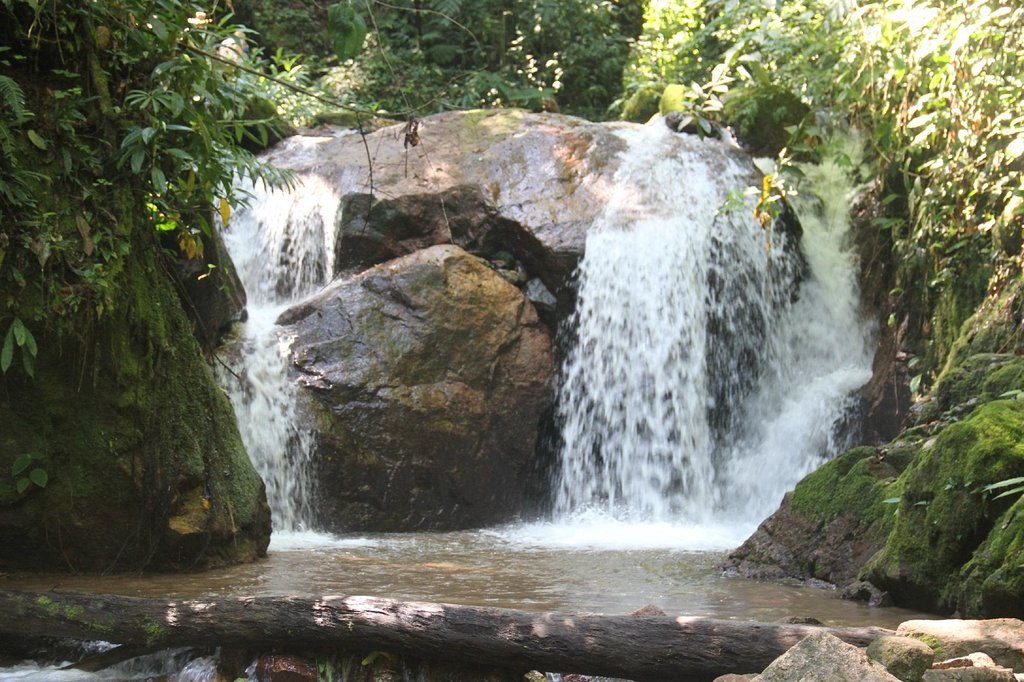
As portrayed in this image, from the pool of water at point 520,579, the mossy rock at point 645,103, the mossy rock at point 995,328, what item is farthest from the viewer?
the mossy rock at point 645,103

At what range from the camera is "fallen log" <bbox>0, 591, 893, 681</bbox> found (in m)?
3.40

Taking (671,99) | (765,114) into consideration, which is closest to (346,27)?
(765,114)

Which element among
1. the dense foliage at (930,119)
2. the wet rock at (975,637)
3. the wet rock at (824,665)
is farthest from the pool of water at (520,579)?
the dense foliage at (930,119)

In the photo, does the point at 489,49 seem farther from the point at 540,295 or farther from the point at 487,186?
the point at 540,295

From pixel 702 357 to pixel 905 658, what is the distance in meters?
6.40

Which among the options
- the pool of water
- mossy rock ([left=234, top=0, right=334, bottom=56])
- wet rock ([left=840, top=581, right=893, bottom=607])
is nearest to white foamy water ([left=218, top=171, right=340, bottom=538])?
the pool of water

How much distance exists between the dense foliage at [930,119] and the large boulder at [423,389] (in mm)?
3099

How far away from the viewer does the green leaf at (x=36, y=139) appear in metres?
5.08

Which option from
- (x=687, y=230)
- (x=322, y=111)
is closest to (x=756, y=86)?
(x=687, y=230)

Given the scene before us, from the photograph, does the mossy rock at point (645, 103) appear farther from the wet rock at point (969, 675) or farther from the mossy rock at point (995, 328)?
the wet rock at point (969, 675)

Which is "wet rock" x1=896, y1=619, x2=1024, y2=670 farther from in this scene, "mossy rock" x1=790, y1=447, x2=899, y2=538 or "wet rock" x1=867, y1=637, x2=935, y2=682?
"mossy rock" x1=790, y1=447, x2=899, y2=538

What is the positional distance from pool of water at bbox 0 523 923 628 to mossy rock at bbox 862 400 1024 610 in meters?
0.19

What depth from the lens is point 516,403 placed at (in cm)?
903

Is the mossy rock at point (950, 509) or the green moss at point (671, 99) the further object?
the green moss at point (671, 99)
